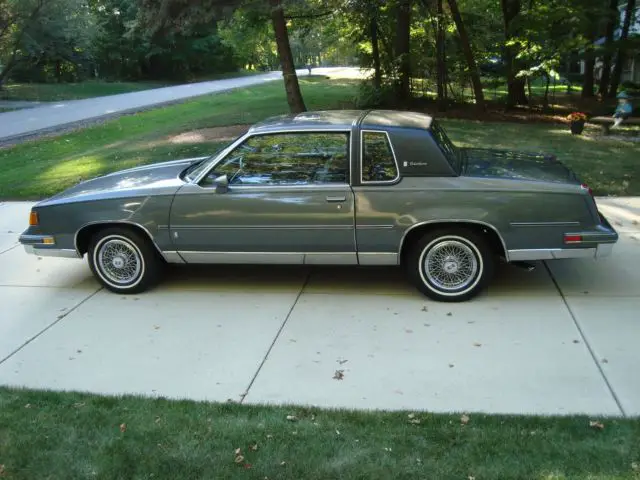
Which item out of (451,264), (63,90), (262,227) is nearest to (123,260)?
(262,227)

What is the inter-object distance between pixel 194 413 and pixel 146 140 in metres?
12.4

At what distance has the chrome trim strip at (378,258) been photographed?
5.43 meters

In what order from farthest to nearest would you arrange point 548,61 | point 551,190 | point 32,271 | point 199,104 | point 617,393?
point 199,104 < point 548,61 < point 32,271 < point 551,190 < point 617,393

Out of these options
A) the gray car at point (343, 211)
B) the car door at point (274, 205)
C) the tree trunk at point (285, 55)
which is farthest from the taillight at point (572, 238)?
the tree trunk at point (285, 55)

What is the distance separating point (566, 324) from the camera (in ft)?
16.3

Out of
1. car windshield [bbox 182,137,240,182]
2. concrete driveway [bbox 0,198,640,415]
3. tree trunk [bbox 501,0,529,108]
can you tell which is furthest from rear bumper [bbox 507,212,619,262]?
tree trunk [bbox 501,0,529,108]

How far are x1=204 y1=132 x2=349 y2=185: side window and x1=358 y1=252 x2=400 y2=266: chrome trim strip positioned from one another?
652 mm

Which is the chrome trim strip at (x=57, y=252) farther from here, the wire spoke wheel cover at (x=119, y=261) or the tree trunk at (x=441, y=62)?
the tree trunk at (x=441, y=62)

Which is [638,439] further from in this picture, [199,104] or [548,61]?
[199,104]

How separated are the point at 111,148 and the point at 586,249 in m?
11.7

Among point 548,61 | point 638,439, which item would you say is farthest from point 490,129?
point 638,439

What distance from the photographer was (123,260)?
233 inches

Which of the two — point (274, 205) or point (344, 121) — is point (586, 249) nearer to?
point (344, 121)

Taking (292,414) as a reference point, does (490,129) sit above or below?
below
